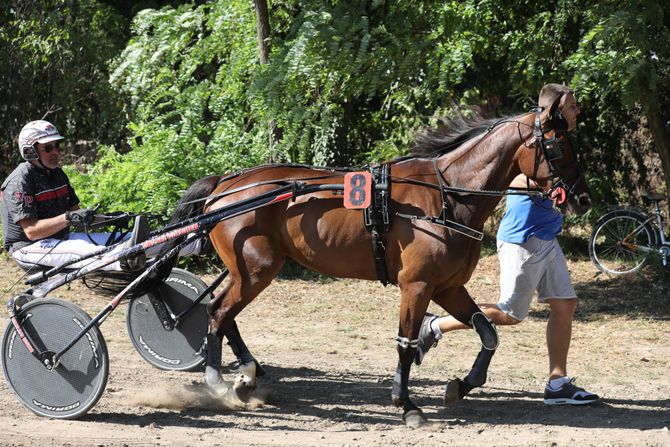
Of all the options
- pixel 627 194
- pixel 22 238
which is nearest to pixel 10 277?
pixel 22 238

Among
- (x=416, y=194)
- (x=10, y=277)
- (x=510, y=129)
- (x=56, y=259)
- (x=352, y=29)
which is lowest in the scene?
(x=10, y=277)

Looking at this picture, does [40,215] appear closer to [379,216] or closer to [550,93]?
[379,216]

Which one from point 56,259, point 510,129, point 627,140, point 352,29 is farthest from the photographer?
point 627,140

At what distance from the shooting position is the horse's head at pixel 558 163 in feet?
19.1

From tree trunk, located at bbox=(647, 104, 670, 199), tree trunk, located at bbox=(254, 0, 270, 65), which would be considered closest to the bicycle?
tree trunk, located at bbox=(647, 104, 670, 199)

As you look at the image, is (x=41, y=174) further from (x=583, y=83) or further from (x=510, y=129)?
(x=583, y=83)

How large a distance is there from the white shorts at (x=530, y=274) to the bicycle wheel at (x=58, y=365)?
2.90 meters

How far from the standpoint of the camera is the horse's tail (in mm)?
6961

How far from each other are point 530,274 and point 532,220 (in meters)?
0.39

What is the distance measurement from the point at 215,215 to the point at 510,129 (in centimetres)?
213

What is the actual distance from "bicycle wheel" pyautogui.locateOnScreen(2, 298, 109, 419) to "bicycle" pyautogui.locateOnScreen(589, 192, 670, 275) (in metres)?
7.51

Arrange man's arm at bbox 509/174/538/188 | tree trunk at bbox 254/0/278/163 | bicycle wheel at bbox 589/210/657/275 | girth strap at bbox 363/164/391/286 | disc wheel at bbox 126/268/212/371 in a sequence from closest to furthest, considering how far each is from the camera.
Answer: girth strap at bbox 363/164/391/286, man's arm at bbox 509/174/538/188, disc wheel at bbox 126/268/212/371, tree trunk at bbox 254/0/278/163, bicycle wheel at bbox 589/210/657/275

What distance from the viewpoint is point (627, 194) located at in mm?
12828

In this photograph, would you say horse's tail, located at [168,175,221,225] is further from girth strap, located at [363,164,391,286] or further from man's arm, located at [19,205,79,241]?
girth strap, located at [363,164,391,286]
